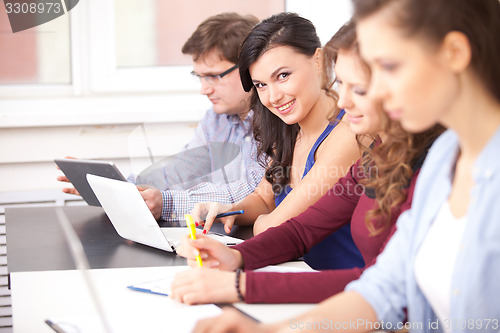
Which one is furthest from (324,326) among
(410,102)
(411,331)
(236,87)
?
(236,87)

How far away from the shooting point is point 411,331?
110 cm

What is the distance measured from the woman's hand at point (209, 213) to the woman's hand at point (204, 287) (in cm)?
58

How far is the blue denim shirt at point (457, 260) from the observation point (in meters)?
0.93

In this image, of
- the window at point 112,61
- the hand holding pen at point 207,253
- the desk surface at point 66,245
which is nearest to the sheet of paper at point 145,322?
the hand holding pen at point 207,253

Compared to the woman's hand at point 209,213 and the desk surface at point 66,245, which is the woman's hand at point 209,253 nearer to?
the desk surface at point 66,245

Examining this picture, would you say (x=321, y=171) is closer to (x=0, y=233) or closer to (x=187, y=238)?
(x=187, y=238)

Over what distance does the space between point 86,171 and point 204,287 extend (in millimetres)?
856

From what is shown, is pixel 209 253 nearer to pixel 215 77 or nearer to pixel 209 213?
pixel 209 213

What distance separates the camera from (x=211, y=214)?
1862 millimetres

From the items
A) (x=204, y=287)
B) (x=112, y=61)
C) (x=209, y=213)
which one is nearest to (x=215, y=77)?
(x=112, y=61)

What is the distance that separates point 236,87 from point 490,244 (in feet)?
5.68

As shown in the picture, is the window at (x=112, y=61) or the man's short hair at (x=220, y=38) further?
the window at (x=112, y=61)

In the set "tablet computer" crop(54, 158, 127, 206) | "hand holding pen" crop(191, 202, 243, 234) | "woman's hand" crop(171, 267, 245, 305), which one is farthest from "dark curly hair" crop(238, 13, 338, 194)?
"woman's hand" crop(171, 267, 245, 305)

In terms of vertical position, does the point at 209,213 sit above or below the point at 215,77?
A: below
